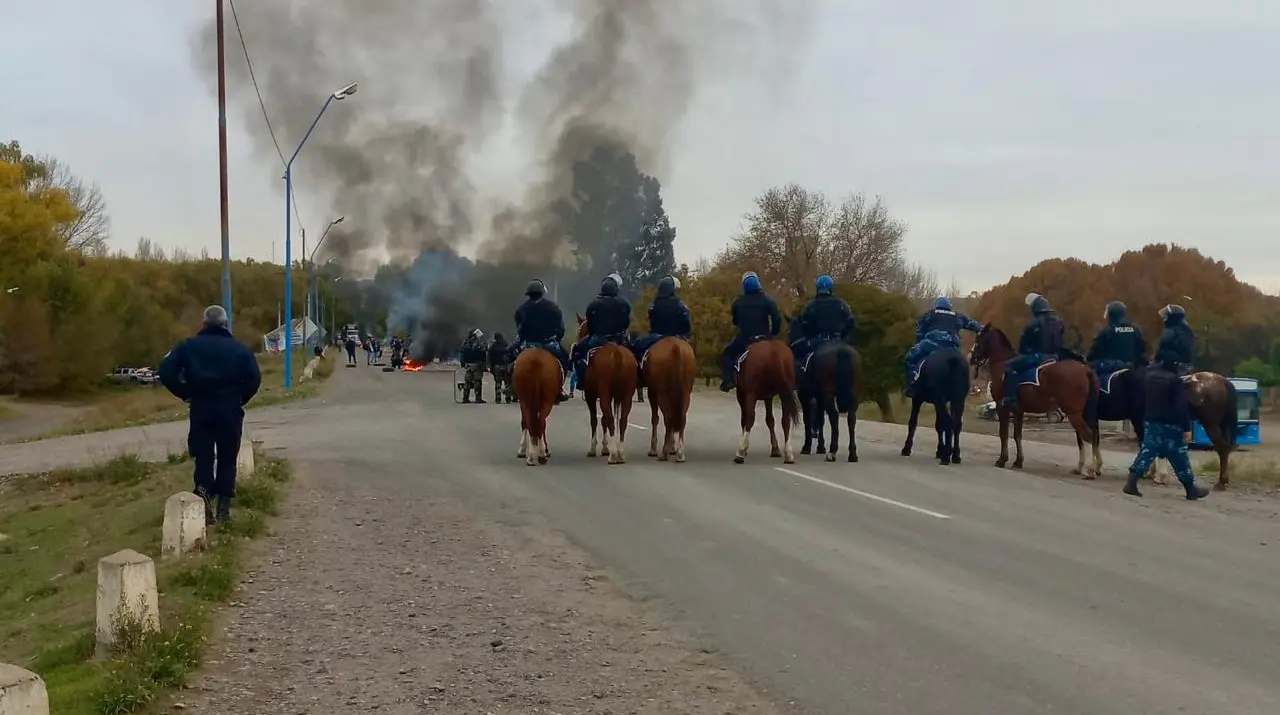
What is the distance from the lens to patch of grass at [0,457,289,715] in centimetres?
629

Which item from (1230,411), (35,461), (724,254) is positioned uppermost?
(724,254)

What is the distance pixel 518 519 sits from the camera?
11.6 meters

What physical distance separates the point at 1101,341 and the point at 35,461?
18260 mm

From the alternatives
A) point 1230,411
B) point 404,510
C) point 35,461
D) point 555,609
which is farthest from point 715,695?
point 35,461

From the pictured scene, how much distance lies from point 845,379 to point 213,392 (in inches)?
338

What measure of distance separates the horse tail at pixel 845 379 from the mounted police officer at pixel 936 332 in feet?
3.34

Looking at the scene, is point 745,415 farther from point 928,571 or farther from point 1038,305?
point 928,571

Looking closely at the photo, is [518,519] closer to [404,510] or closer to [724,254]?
[404,510]

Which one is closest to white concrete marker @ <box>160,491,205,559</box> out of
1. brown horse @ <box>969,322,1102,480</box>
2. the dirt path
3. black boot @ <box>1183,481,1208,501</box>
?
the dirt path

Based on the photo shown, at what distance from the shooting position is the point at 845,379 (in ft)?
52.4

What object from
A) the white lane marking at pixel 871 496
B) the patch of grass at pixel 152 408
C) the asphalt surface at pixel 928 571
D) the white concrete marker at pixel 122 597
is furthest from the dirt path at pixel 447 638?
the patch of grass at pixel 152 408

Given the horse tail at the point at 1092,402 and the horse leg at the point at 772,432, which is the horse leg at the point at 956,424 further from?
the horse leg at the point at 772,432

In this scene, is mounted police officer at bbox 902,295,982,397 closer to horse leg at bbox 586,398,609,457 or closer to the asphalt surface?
the asphalt surface

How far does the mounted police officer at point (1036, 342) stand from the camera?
1566cm
